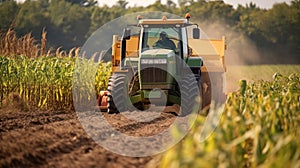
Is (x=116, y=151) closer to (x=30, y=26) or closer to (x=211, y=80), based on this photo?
(x=211, y=80)

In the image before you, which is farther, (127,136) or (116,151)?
(127,136)

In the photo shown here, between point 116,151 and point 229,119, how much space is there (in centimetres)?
187

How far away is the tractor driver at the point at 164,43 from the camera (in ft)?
34.3

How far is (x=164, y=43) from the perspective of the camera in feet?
34.3

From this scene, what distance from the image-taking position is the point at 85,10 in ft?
202

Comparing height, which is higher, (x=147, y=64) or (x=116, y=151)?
(x=147, y=64)

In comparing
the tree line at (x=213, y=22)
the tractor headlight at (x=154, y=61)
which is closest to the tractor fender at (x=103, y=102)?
the tractor headlight at (x=154, y=61)

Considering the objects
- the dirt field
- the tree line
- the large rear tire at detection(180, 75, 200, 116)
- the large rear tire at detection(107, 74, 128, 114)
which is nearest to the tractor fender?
the large rear tire at detection(107, 74, 128, 114)

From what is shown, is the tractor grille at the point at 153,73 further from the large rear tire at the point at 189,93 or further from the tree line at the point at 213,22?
the tree line at the point at 213,22

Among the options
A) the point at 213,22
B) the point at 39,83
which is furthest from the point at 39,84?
the point at 213,22

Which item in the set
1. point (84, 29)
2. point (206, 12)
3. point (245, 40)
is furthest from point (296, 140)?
point (84, 29)

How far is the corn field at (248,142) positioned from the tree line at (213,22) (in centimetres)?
3809

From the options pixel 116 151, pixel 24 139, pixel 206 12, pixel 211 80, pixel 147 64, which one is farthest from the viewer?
pixel 206 12

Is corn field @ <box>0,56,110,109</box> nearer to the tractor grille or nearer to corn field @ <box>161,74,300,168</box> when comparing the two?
the tractor grille
